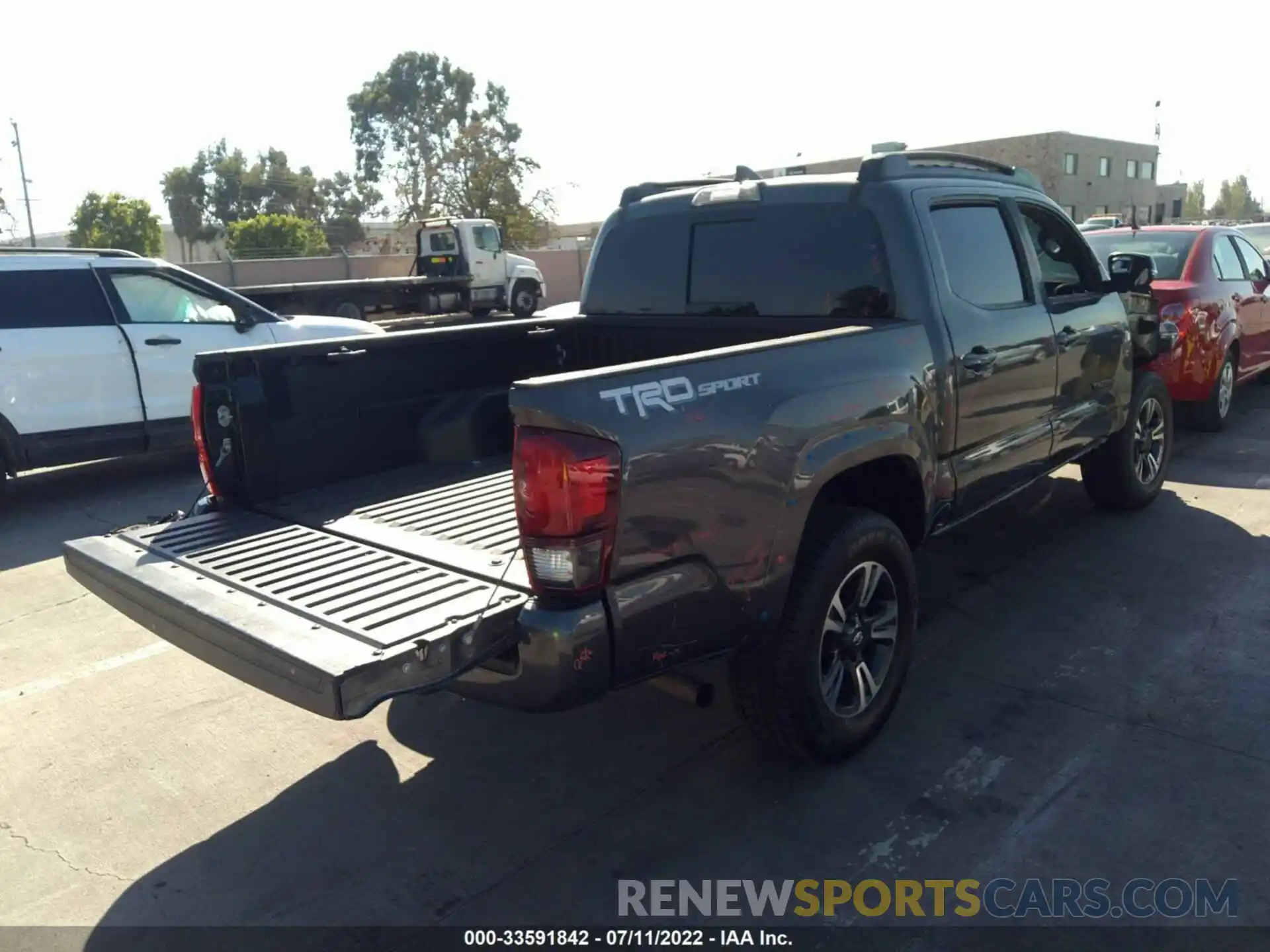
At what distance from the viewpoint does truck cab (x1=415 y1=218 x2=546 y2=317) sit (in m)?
25.3

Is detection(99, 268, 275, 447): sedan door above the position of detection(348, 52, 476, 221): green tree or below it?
below

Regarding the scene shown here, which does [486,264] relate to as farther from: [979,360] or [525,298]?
[979,360]

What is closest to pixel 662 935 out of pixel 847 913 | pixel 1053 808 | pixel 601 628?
pixel 847 913

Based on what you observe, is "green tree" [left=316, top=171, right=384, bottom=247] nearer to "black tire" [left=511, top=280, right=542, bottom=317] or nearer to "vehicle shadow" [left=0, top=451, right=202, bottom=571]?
"black tire" [left=511, top=280, right=542, bottom=317]

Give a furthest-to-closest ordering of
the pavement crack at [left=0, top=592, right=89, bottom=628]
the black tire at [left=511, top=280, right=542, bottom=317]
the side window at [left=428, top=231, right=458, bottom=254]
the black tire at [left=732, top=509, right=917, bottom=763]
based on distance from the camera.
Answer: the black tire at [left=511, top=280, right=542, bottom=317], the side window at [left=428, top=231, right=458, bottom=254], the pavement crack at [left=0, top=592, right=89, bottom=628], the black tire at [left=732, top=509, right=917, bottom=763]

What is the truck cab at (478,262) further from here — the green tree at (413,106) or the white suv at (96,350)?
the green tree at (413,106)

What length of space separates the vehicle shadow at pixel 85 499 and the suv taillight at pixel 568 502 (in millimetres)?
4302

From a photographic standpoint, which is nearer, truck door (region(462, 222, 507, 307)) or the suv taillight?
the suv taillight

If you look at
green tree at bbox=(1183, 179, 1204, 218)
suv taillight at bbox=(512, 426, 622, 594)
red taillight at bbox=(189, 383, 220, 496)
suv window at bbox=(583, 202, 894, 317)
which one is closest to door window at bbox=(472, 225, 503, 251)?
suv window at bbox=(583, 202, 894, 317)

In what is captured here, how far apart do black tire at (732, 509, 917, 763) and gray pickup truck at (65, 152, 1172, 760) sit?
0.04 ft

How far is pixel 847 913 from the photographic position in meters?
2.99

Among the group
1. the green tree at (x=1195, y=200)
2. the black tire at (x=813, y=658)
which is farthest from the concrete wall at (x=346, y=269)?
the green tree at (x=1195, y=200)

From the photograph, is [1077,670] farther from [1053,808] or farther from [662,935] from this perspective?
[662,935]

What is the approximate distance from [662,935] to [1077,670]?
2.42 m
